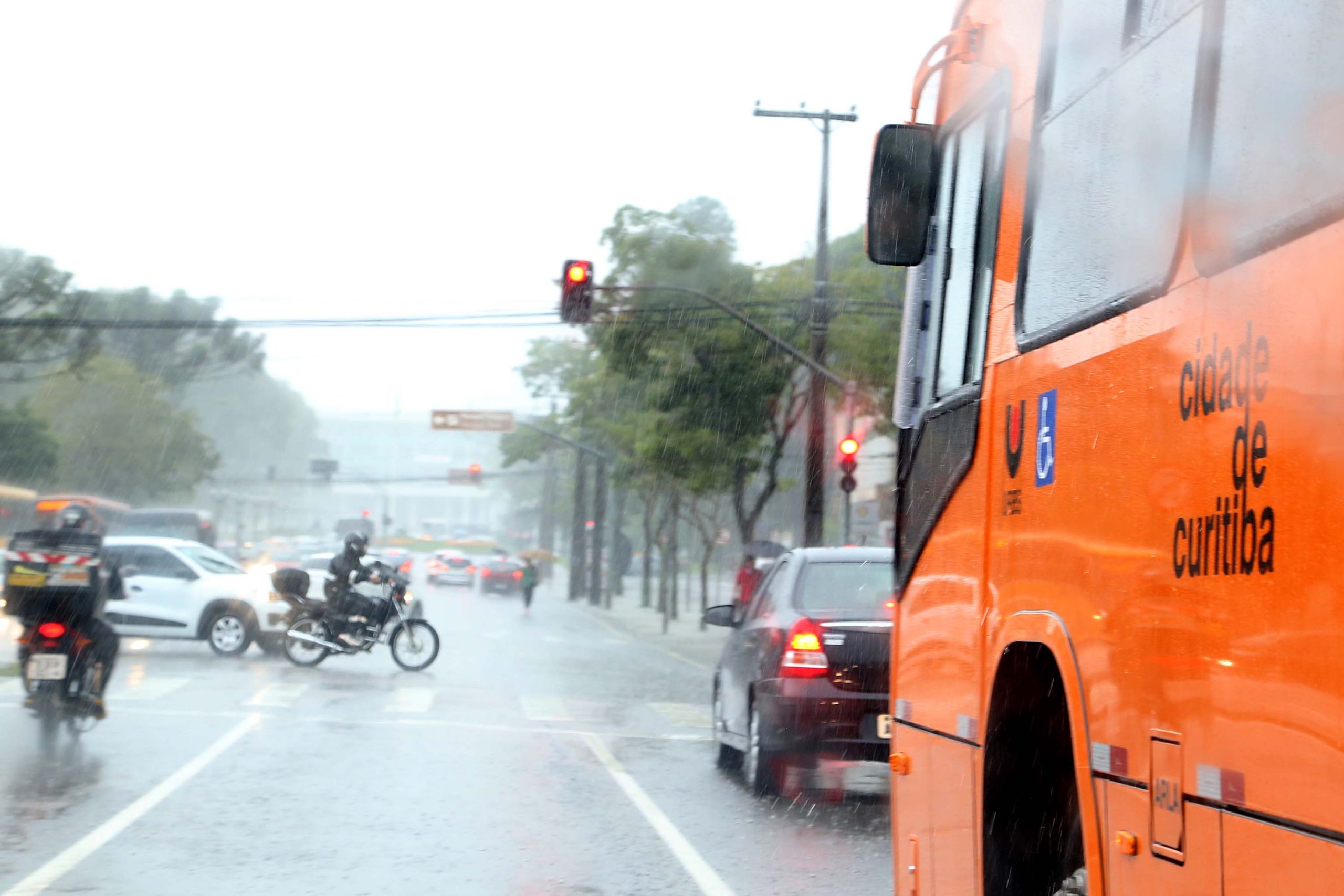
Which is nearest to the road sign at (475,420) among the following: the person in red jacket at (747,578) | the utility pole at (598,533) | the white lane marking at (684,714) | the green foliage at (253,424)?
the utility pole at (598,533)

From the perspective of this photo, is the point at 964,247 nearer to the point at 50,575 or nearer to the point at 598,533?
the point at 50,575

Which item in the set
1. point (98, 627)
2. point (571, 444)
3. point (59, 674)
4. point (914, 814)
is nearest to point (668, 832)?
point (914, 814)

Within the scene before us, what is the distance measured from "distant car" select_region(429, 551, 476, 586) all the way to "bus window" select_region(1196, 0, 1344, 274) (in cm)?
6813

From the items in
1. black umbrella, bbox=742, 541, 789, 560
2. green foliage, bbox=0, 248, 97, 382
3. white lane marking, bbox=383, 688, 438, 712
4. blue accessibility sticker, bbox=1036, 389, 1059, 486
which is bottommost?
white lane marking, bbox=383, 688, 438, 712

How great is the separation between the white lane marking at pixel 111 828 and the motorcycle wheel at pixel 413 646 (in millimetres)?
7808

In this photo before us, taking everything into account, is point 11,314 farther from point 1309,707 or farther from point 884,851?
point 1309,707

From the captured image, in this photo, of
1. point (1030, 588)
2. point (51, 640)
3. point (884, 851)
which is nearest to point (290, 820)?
point (884, 851)

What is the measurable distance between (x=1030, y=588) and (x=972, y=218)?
1330 mm


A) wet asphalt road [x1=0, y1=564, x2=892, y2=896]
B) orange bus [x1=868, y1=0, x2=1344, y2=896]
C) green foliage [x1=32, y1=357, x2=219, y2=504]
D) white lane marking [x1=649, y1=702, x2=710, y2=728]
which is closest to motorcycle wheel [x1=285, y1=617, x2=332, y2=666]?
wet asphalt road [x1=0, y1=564, x2=892, y2=896]

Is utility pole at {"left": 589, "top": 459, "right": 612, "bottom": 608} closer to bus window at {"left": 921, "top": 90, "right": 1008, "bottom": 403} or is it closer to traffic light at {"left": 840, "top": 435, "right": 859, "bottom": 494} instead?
traffic light at {"left": 840, "top": 435, "right": 859, "bottom": 494}

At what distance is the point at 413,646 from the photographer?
68.2ft

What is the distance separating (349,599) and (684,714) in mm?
5860

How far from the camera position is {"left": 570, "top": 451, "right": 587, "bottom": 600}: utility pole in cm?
5988

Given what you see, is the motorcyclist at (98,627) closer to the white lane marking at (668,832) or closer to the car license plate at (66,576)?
the car license plate at (66,576)
